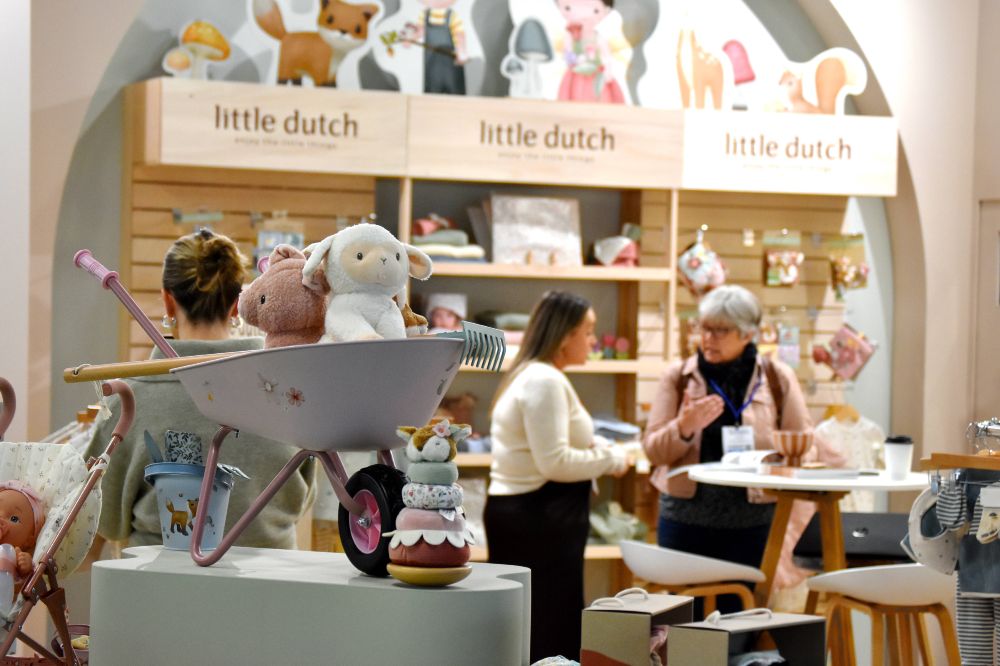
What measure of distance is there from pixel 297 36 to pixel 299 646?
148 inches

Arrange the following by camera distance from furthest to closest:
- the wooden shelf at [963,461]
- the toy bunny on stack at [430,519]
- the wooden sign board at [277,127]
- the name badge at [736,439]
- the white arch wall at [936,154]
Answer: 1. the white arch wall at [936,154]
2. the wooden sign board at [277,127]
3. the name badge at [736,439]
4. the wooden shelf at [963,461]
5. the toy bunny on stack at [430,519]

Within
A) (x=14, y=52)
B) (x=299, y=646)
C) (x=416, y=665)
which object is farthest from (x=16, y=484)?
(x=14, y=52)

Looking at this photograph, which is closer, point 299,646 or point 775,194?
point 299,646

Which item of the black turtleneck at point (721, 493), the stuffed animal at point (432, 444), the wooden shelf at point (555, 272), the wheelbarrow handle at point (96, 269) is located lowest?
the black turtleneck at point (721, 493)

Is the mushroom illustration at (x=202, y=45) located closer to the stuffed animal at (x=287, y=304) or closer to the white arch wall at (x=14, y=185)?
the white arch wall at (x=14, y=185)

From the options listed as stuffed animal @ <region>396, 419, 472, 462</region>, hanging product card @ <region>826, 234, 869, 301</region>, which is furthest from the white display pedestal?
hanging product card @ <region>826, 234, 869, 301</region>

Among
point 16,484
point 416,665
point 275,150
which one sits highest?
point 275,150

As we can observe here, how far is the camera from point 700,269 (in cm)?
553

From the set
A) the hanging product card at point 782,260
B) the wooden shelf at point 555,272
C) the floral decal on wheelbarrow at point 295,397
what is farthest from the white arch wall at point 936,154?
the floral decal on wheelbarrow at point 295,397

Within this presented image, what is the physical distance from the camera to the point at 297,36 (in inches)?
200

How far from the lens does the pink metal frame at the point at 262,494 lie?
1.79 metres

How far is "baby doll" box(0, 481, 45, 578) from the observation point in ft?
6.81

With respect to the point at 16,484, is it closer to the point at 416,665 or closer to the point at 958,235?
the point at 416,665

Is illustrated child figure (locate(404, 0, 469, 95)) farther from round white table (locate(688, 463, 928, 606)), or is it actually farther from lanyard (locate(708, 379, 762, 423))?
round white table (locate(688, 463, 928, 606))
